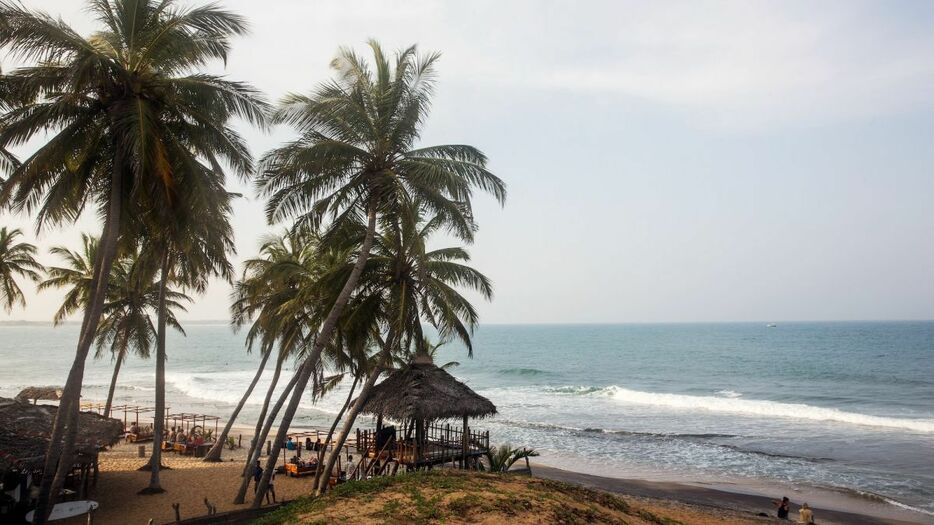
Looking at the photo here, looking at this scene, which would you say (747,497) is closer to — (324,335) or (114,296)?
(324,335)

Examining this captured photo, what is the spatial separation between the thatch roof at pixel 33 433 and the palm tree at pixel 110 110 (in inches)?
104

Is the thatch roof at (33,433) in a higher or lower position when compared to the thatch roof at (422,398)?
lower

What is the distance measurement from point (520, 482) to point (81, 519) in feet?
36.7

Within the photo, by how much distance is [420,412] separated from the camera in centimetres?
1688

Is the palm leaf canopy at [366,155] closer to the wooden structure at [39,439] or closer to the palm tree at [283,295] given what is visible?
the palm tree at [283,295]

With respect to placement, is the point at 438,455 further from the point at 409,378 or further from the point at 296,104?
the point at 296,104

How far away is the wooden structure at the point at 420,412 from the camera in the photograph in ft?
56.4

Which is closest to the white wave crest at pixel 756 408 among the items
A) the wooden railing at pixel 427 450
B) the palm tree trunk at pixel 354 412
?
the wooden railing at pixel 427 450

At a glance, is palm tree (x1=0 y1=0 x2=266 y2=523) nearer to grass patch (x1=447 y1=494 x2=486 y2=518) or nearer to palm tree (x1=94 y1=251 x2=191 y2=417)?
grass patch (x1=447 y1=494 x2=486 y2=518)

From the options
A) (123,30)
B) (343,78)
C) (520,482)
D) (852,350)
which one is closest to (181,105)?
(123,30)

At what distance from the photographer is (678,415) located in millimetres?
47469

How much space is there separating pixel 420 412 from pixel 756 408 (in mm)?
41455

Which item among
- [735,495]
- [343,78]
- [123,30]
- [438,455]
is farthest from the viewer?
[735,495]

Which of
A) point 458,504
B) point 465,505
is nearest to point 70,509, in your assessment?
point 458,504
